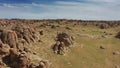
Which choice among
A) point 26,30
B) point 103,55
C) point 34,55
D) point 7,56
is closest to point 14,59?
point 7,56

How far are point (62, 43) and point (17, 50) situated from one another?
58.2 ft

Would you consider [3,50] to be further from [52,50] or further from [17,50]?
[52,50]

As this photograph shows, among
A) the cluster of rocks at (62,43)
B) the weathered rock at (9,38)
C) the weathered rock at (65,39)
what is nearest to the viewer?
the weathered rock at (9,38)

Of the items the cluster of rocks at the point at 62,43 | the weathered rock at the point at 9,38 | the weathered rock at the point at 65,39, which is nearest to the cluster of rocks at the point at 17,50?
the weathered rock at the point at 9,38

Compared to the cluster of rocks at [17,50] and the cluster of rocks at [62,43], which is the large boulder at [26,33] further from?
the cluster of rocks at [62,43]

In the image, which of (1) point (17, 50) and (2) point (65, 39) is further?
(2) point (65, 39)

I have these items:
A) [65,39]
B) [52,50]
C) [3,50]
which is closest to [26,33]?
[52,50]

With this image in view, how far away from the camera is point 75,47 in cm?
10212

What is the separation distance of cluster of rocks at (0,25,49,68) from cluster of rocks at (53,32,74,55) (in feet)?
25.9

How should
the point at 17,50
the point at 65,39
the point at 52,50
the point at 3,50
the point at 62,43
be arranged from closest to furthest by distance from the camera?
the point at 3,50 < the point at 17,50 < the point at 52,50 < the point at 62,43 < the point at 65,39

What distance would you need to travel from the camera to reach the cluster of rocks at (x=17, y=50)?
8056cm

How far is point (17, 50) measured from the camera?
8425 centimetres

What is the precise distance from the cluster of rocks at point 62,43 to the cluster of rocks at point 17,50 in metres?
7.88

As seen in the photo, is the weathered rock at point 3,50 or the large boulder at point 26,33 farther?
the large boulder at point 26,33
